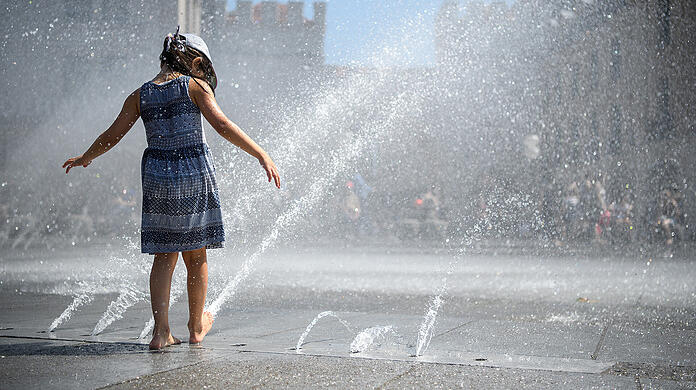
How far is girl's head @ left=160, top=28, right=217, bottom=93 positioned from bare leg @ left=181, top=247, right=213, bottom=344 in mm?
736

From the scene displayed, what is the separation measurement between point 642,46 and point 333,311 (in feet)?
77.7

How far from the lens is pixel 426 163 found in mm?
28750

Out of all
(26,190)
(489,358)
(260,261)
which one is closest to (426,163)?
(26,190)

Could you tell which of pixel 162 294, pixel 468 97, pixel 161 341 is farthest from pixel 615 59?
pixel 161 341

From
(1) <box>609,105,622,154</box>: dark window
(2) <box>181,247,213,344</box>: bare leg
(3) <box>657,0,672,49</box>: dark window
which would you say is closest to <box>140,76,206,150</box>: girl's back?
(2) <box>181,247,213,344</box>: bare leg

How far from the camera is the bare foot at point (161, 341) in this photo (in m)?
3.12

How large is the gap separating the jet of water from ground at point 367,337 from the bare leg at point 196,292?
0.61 metres

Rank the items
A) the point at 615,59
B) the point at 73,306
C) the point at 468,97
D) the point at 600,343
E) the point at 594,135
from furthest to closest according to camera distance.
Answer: the point at 468,97
the point at 594,135
the point at 615,59
the point at 73,306
the point at 600,343

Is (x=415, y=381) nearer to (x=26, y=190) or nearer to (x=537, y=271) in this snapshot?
(x=537, y=271)

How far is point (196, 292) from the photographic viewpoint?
3.31 m

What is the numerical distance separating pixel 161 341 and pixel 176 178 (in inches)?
24.9

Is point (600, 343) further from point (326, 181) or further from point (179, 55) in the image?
point (326, 181)

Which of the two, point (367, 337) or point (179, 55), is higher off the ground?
point (179, 55)

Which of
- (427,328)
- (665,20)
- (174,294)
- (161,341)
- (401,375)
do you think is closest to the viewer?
(401,375)
